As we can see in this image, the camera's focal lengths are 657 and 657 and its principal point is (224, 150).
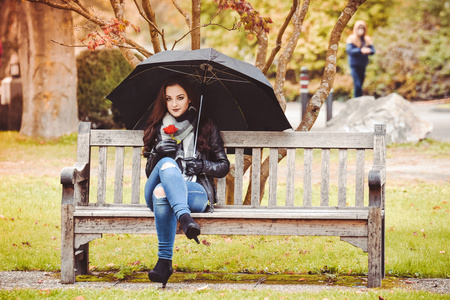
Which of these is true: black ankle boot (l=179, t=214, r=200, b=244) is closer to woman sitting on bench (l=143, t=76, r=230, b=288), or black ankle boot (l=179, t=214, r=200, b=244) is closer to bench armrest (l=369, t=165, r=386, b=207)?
woman sitting on bench (l=143, t=76, r=230, b=288)

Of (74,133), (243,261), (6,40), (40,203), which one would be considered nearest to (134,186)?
(243,261)

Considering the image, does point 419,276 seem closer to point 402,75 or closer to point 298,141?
point 298,141

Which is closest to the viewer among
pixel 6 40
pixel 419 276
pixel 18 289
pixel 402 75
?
pixel 18 289

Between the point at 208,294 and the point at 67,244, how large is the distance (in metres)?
0.99

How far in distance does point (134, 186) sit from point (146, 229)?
2.35 feet

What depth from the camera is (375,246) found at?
4.11 m

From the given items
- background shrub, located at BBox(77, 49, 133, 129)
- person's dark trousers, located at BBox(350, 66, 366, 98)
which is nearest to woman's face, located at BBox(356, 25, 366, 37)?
person's dark trousers, located at BBox(350, 66, 366, 98)

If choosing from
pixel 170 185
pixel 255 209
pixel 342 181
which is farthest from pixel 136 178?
pixel 342 181

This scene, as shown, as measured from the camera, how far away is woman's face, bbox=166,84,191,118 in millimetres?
4605

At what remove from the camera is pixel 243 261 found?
4.97m

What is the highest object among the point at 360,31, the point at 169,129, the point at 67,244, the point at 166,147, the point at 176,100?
the point at 360,31

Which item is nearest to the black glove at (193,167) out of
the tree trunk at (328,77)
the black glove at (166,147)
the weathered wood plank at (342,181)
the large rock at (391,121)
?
the black glove at (166,147)

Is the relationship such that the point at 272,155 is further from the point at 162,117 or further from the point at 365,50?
the point at 365,50

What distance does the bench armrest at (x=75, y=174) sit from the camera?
164 inches
